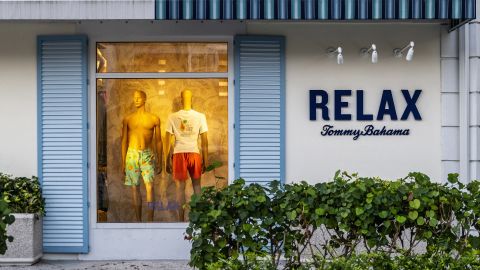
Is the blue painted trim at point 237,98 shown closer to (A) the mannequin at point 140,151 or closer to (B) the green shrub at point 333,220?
(A) the mannequin at point 140,151

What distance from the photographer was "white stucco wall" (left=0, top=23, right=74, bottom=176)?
1082 cm

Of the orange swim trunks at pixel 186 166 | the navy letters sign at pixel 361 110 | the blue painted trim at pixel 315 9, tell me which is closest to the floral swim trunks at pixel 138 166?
the orange swim trunks at pixel 186 166

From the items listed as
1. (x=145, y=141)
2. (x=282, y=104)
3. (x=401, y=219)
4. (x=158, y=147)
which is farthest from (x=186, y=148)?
(x=401, y=219)

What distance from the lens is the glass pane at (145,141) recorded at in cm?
1099

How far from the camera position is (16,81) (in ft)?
35.5

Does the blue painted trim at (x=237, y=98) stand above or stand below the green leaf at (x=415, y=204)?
above

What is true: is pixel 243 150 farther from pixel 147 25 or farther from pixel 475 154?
pixel 475 154

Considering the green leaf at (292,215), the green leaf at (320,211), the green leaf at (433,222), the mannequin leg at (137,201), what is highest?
the green leaf at (320,211)

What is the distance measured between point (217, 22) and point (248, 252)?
458 centimetres

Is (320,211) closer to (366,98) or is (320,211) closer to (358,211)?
(358,211)

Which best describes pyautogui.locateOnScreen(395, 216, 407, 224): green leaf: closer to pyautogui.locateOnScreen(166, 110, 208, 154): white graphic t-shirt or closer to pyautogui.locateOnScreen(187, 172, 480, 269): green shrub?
pyautogui.locateOnScreen(187, 172, 480, 269): green shrub

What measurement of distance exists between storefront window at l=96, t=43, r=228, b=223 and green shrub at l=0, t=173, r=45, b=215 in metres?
0.89

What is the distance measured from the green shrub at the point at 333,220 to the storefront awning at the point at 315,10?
3.10m

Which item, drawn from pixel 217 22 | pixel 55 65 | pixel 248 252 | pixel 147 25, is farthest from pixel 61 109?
pixel 248 252
